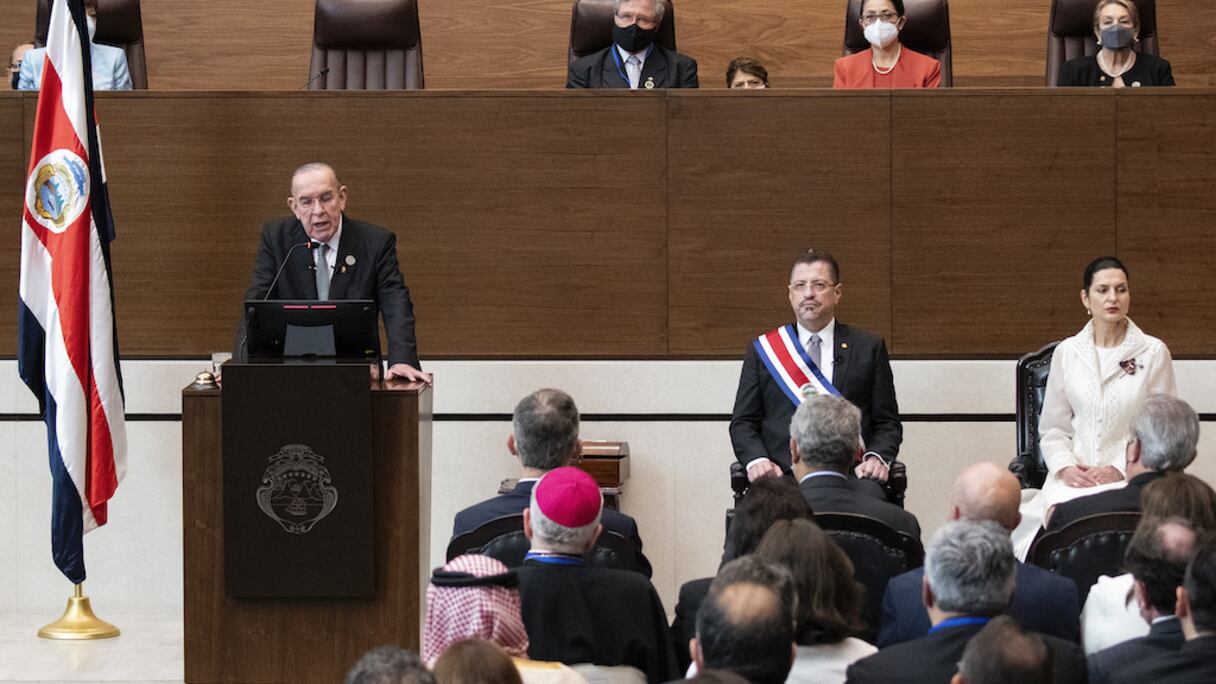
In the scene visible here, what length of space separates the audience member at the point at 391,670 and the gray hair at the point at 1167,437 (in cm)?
250

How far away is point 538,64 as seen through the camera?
333 inches

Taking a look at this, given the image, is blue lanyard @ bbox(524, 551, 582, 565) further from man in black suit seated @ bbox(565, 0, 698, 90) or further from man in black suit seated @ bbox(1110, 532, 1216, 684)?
man in black suit seated @ bbox(565, 0, 698, 90)

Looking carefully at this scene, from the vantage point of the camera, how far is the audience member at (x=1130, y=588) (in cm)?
337

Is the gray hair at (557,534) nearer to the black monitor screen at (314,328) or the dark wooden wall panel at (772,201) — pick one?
the black monitor screen at (314,328)

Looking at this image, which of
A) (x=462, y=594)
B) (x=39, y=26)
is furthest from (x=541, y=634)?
(x=39, y=26)

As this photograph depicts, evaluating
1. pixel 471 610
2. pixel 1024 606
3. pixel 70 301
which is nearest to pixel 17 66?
pixel 70 301

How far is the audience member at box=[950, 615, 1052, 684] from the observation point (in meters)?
2.43

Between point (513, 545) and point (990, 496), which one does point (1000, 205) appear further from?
point (513, 545)

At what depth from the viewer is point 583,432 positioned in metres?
6.34

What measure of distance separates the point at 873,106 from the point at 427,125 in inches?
66.4

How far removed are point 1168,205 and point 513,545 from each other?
137 inches

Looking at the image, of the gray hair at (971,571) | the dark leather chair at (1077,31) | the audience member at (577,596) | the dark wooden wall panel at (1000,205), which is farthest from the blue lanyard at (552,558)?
the dark leather chair at (1077,31)

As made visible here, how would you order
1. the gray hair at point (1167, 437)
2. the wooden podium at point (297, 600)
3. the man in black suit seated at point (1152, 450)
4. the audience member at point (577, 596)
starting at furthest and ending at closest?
the wooden podium at point (297, 600) → the gray hair at point (1167, 437) → the man in black suit seated at point (1152, 450) → the audience member at point (577, 596)

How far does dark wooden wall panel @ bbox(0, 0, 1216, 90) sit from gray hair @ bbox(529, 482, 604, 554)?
5340mm
